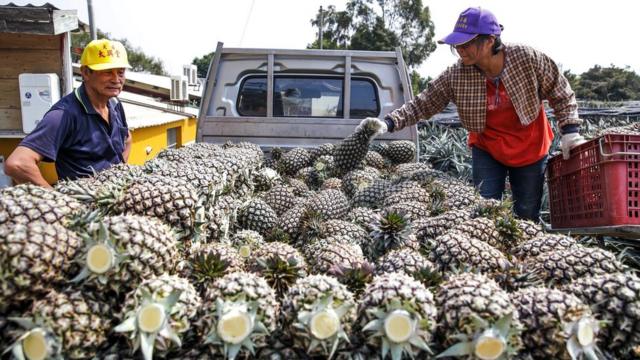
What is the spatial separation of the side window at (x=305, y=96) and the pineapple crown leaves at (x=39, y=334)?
4.46m

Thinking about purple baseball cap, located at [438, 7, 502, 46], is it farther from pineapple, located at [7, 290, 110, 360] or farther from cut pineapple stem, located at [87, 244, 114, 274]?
pineapple, located at [7, 290, 110, 360]

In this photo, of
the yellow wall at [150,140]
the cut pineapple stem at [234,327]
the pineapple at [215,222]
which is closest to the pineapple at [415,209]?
the pineapple at [215,222]

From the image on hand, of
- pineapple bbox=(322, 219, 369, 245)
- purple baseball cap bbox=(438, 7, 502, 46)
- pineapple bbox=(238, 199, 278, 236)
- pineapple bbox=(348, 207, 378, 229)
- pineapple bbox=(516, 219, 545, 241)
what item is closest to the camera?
pineapple bbox=(516, 219, 545, 241)

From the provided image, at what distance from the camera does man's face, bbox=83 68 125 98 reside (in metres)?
3.68

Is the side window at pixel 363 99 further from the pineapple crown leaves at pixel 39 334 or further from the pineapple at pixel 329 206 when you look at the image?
the pineapple crown leaves at pixel 39 334

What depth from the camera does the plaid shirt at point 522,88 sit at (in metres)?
3.91

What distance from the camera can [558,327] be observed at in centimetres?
175

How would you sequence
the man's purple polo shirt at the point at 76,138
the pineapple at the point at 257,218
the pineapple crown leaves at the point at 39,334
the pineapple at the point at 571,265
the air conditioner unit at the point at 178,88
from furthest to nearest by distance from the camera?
the air conditioner unit at the point at 178,88 < the pineapple at the point at 257,218 < the man's purple polo shirt at the point at 76,138 < the pineapple at the point at 571,265 < the pineapple crown leaves at the point at 39,334

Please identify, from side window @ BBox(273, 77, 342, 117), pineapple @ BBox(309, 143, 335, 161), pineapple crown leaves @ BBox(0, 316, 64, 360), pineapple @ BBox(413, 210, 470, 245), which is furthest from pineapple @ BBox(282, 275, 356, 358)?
side window @ BBox(273, 77, 342, 117)

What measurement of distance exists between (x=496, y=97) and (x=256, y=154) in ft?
7.80

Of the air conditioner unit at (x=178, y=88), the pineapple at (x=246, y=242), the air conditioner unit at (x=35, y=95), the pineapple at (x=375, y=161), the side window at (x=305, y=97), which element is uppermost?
the air conditioner unit at (x=178, y=88)

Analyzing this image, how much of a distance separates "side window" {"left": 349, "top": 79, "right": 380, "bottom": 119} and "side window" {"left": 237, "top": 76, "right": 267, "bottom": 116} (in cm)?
109

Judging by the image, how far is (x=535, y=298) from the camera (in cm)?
185

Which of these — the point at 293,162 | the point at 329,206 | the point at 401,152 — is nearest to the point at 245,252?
the point at 329,206
